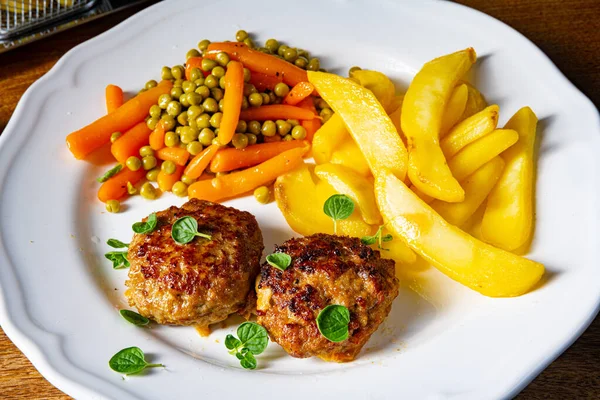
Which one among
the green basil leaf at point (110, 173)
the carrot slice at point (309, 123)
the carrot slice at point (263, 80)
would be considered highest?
the carrot slice at point (263, 80)

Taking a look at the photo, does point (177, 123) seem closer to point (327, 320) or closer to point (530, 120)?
point (327, 320)

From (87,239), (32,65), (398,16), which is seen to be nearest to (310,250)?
(87,239)

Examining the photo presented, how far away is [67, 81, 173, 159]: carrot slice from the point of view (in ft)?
15.7

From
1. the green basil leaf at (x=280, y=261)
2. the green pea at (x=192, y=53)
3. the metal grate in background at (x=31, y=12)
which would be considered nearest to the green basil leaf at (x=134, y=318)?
the green basil leaf at (x=280, y=261)

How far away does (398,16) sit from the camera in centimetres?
553

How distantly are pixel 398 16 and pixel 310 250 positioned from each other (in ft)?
9.04

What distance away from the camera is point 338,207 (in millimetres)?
4047

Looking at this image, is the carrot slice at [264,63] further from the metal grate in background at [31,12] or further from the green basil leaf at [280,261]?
the green basil leaf at [280,261]

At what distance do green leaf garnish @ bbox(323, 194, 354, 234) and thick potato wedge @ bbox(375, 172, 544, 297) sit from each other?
29cm

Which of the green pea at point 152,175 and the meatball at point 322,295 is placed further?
the green pea at point 152,175

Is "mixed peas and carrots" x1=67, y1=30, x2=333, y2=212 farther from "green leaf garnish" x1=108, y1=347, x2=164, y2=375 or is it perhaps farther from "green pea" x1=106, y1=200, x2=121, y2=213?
"green leaf garnish" x1=108, y1=347, x2=164, y2=375

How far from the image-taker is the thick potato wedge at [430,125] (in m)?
3.91

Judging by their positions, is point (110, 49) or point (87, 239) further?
point (110, 49)

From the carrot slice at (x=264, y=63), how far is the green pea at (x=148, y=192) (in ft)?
3.88
